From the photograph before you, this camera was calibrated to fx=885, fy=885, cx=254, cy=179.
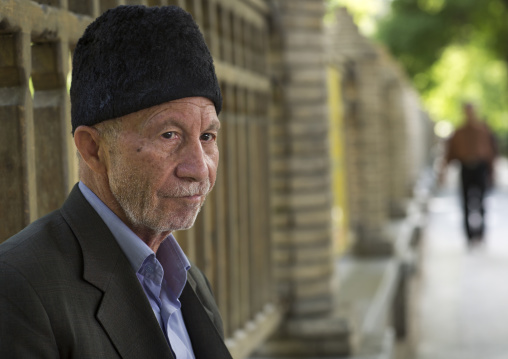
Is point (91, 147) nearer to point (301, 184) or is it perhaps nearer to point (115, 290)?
point (115, 290)

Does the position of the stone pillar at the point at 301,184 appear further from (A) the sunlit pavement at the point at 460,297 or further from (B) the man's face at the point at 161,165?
(B) the man's face at the point at 161,165

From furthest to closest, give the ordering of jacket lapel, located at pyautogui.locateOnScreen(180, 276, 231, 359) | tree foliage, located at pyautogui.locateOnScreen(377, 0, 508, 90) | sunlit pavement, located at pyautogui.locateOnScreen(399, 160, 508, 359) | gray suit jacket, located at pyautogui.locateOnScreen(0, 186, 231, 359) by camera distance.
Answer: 1. tree foliage, located at pyautogui.locateOnScreen(377, 0, 508, 90)
2. sunlit pavement, located at pyautogui.locateOnScreen(399, 160, 508, 359)
3. jacket lapel, located at pyautogui.locateOnScreen(180, 276, 231, 359)
4. gray suit jacket, located at pyautogui.locateOnScreen(0, 186, 231, 359)

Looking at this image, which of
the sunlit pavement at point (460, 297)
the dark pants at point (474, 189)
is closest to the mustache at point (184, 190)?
the sunlit pavement at point (460, 297)

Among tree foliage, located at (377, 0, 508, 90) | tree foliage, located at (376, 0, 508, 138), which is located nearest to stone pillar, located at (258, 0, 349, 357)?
tree foliage, located at (376, 0, 508, 138)

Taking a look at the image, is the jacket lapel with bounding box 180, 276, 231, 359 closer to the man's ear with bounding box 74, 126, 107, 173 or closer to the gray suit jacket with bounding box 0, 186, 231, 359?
the gray suit jacket with bounding box 0, 186, 231, 359

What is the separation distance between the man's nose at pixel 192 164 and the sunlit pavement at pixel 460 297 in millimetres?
6966

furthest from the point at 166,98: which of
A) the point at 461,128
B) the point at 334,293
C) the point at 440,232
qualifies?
the point at 440,232

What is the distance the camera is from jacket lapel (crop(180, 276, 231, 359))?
6.10ft

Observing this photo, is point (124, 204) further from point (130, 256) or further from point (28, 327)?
point (28, 327)

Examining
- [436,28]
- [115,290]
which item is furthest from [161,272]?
[436,28]

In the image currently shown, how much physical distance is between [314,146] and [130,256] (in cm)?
417

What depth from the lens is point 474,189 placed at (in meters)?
13.6

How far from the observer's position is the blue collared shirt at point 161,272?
174 cm

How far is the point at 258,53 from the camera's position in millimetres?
5188
